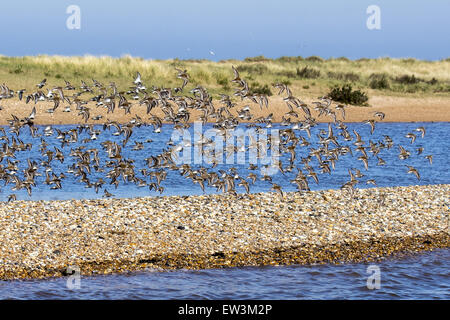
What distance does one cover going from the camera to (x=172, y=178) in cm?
2464

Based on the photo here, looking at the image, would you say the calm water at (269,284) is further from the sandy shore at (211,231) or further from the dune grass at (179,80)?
the dune grass at (179,80)

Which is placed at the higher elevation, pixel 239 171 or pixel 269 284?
pixel 239 171

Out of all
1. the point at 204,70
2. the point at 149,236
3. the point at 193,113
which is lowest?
the point at 149,236

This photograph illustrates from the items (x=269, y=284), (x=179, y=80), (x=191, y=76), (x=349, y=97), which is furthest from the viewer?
(x=191, y=76)

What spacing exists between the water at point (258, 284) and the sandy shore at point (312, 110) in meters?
26.0

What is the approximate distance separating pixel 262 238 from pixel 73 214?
4.66 meters

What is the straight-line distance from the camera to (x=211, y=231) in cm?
1644

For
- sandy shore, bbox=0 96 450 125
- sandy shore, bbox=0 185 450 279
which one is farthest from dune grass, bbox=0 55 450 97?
sandy shore, bbox=0 185 450 279

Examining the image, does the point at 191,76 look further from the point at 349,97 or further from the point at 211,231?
the point at 211,231

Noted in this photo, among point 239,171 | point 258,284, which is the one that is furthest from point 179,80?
point 258,284

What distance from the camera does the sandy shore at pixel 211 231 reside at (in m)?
14.8

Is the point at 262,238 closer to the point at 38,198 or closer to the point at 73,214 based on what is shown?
the point at 73,214

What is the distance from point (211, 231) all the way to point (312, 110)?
97.6ft

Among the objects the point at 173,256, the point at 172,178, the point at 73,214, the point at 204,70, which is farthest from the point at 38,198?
the point at 204,70
